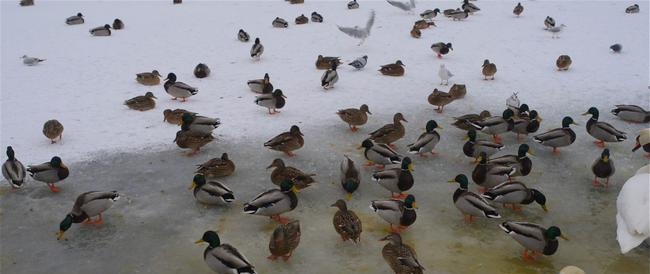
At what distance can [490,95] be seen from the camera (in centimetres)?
1205

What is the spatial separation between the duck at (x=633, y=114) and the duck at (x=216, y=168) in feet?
23.1

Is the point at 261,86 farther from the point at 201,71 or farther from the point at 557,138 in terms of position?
the point at 557,138

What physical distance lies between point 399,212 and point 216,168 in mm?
2915

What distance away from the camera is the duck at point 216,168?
326 inches

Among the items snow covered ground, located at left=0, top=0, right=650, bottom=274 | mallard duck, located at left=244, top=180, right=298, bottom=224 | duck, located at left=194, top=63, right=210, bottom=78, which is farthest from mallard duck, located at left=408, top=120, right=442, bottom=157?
duck, located at left=194, top=63, right=210, bottom=78

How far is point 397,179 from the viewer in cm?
762

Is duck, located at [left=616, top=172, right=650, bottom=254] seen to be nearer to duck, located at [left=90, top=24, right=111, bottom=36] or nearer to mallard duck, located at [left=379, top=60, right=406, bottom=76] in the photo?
mallard duck, located at [left=379, top=60, right=406, bottom=76]

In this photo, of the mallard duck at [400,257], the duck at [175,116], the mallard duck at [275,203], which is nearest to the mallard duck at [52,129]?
Result: the duck at [175,116]

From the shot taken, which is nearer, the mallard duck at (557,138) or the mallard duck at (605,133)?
the mallard duck at (557,138)

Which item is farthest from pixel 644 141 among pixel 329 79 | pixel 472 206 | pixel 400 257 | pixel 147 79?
pixel 147 79

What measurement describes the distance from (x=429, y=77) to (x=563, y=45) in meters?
5.23

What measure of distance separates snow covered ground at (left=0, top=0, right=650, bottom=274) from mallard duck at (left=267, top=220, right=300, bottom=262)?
0.13m

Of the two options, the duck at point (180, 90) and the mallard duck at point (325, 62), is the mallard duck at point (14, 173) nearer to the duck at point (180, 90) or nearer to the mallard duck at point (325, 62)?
the duck at point (180, 90)

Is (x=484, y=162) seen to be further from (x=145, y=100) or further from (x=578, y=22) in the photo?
(x=578, y=22)
